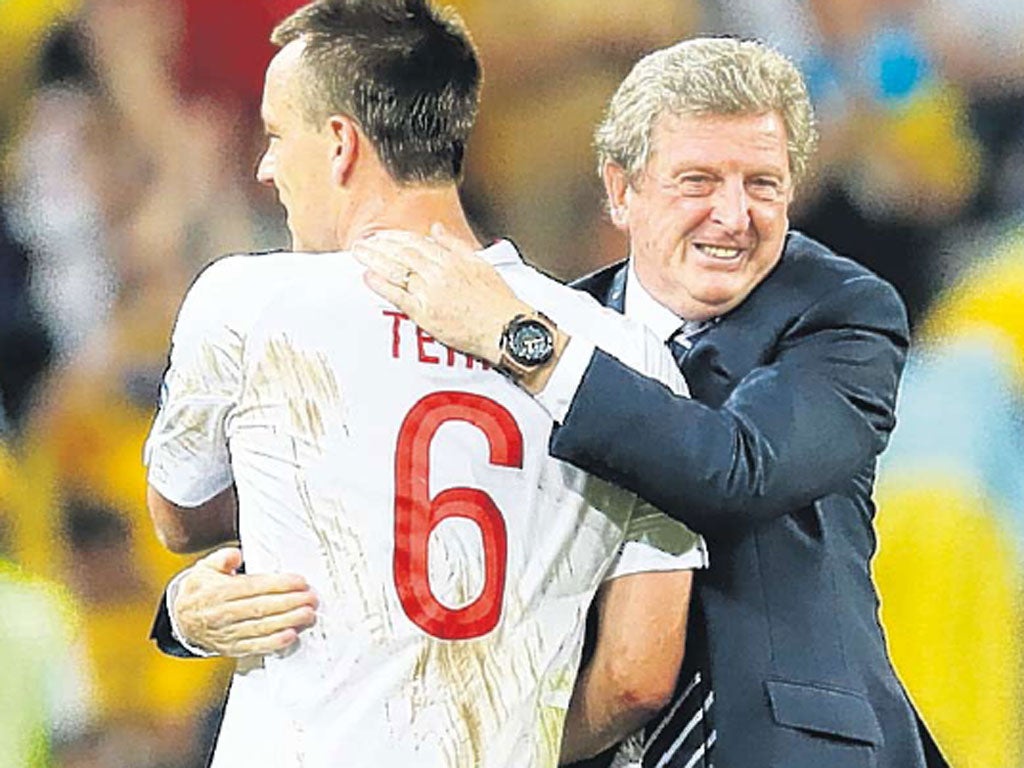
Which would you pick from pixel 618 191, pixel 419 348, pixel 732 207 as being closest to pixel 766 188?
pixel 732 207

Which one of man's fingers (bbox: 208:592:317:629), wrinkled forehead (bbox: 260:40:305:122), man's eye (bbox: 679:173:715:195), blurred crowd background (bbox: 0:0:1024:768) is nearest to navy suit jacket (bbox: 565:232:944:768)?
man's eye (bbox: 679:173:715:195)

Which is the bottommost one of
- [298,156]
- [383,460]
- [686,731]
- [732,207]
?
[686,731]

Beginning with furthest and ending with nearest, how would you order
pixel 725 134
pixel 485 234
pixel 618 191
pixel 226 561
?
pixel 485 234 < pixel 618 191 < pixel 725 134 < pixel 226 561

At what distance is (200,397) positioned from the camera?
4.96ft

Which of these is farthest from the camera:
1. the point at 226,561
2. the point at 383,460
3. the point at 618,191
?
the point at 618,191

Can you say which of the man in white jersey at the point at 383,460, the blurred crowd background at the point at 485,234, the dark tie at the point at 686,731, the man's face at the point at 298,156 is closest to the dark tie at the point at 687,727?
→ the dark tie at the point at 686,731

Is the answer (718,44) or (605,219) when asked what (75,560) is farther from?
(718,44)

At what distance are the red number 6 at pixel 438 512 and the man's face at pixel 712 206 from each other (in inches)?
12.3

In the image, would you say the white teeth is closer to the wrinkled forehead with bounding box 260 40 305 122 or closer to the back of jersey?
the back of jersey

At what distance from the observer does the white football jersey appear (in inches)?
57.8

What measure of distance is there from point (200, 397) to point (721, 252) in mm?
505

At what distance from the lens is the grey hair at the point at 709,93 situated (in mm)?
1685

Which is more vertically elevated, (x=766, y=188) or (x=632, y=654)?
(x=766, y=188)

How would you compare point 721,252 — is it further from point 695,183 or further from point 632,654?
point 632,654
